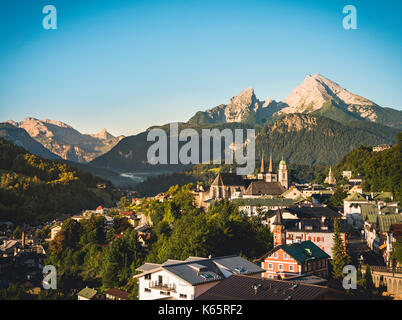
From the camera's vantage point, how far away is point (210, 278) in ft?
115

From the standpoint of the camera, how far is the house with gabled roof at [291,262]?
148ft

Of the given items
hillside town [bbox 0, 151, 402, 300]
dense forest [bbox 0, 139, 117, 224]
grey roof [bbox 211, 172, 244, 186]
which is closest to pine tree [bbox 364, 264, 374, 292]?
hillside town [bbox 0, 151, 402, 300]

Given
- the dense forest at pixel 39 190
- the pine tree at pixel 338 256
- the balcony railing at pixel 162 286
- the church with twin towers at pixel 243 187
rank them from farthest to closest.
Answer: the dense forest at pixel 39 190, the church with twin towers at pixel 243 187, the pine tree at pixel 338 256, the balcony railing at pixel 162 286

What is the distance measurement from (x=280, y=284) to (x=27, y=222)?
9535 cm

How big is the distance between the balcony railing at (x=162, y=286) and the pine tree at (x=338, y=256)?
1864cm

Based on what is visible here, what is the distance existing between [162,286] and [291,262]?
563 inches

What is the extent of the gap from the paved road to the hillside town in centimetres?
12

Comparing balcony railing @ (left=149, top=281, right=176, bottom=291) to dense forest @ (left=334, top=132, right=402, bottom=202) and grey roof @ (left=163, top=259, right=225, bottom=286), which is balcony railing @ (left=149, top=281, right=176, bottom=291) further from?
dense forest @ (left=334, top=132, right=402, bottom=202)

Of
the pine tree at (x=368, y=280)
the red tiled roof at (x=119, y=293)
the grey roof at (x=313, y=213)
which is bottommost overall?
the red tiled roof at (x=119, y=293)

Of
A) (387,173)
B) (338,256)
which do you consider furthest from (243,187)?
(338,256)

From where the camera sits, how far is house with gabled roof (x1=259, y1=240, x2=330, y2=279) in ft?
148

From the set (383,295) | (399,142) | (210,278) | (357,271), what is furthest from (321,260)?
(399,142)

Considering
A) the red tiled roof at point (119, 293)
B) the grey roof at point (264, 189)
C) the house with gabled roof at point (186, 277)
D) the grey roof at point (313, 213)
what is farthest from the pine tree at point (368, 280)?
the grey roof at point (264, 189)

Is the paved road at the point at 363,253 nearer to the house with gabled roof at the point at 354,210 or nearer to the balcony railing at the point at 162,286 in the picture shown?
the house with gabled roof at the point at 354,210
